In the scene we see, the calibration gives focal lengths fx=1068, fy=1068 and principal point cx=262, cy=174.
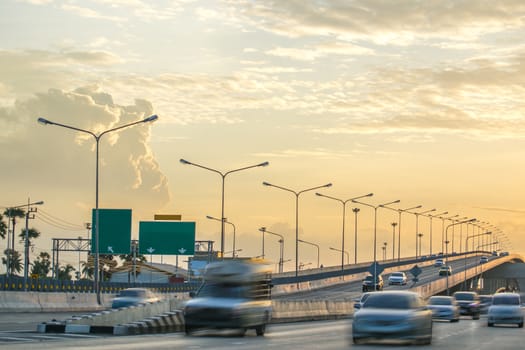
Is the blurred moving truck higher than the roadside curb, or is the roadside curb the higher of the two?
the blurred moving truck

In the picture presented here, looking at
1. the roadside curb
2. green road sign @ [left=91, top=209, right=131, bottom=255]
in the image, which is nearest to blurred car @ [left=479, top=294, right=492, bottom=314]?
green road sign @ [left=91, top=209, right=131, bottom=255]

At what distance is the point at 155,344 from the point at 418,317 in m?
7.53

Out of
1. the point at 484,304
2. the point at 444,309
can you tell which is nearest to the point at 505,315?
the point at 444,309

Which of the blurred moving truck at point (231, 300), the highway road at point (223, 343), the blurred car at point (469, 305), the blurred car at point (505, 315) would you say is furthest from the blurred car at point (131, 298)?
the blurred car at point (469, 305)

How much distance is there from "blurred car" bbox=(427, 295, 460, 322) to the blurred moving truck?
53.4 ft

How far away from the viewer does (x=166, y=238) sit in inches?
3588

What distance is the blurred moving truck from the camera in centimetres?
3397

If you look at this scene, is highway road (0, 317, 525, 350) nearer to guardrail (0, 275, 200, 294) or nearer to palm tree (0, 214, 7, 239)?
guardrail (0, 275, 200, 294)

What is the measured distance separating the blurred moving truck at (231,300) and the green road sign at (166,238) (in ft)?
176

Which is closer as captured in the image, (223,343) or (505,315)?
(223,343)

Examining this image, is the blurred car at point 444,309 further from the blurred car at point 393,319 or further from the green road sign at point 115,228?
the green road sign at point 115,228

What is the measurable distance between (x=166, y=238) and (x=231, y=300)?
57.2 m

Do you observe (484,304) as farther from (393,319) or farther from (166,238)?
(393,319)

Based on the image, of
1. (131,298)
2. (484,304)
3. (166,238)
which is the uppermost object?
(166,238)
